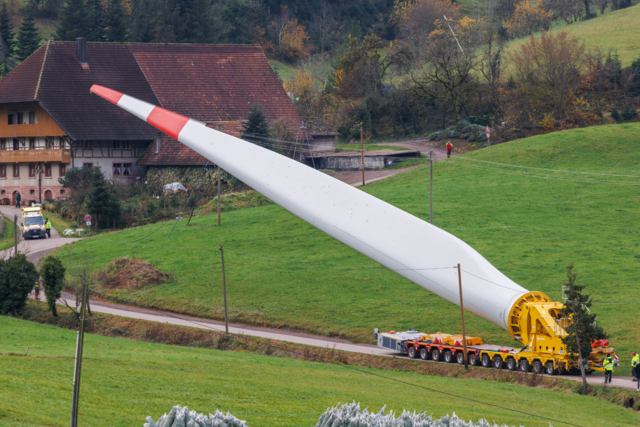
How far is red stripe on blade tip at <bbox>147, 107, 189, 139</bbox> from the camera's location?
23.6 metres

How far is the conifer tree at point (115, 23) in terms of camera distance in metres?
107

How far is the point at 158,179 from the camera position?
2793 inches

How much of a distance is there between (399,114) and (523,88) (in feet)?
60.4

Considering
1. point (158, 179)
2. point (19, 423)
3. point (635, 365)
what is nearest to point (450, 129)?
point (158, 179)

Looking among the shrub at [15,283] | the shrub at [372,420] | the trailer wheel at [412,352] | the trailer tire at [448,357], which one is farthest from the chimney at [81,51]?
the shrub at [372,420]

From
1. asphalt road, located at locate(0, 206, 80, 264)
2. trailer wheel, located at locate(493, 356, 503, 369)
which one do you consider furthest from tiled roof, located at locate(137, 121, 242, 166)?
A: trailer wheel, located at locate(493, 356, 503, 369)

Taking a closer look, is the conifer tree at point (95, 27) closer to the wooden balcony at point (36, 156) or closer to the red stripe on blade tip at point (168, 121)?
the wooden balcony at point (36, 156)

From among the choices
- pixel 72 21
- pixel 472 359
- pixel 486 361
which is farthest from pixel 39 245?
pixel 72 21

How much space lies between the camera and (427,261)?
788 inches

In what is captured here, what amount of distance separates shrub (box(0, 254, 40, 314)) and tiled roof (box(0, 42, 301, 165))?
3336 centimetres

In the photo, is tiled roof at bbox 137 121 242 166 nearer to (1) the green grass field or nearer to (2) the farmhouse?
(2) the farmhouse

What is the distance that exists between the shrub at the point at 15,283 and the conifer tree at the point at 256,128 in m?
34.9

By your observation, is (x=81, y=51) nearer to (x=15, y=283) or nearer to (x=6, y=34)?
(x=6, y=34)

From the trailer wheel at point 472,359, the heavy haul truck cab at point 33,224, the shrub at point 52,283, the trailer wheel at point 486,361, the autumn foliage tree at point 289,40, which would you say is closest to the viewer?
the trailer wheel at point 486,361
